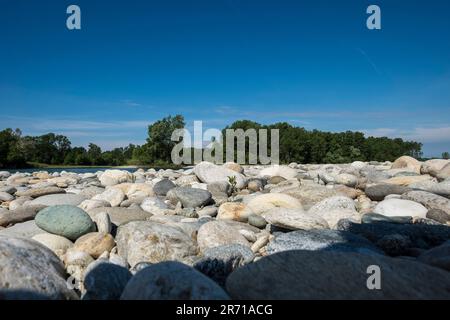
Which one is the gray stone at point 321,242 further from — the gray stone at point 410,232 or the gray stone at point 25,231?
the gray stone at point 25,231

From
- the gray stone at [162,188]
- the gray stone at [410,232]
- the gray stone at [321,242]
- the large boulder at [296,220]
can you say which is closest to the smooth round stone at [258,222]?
the large boulder at [296,220]

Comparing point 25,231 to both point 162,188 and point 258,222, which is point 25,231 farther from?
point 162,188

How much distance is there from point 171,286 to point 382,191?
A: 23.8 feet

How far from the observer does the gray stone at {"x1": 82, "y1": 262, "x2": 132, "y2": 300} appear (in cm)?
304

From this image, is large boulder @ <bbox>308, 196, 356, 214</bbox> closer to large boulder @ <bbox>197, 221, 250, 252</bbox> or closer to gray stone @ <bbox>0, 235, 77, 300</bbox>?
large boulder @ <bbox>197, 221, 250, 252</bbox>

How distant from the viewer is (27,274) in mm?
2818

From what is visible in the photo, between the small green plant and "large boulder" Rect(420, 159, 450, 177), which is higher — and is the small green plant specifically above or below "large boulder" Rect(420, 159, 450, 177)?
below

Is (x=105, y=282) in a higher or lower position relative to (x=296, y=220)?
lower

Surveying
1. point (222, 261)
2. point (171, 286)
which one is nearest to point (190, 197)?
point (222, 261)

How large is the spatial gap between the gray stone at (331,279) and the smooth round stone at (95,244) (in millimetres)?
2352

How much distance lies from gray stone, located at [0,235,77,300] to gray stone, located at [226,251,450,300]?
60.5 inches

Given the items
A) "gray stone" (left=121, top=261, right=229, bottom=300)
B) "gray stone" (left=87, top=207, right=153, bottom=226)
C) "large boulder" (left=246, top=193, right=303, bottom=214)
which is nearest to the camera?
"gray stone" (left=121, top=261, right=229, bottom=300)

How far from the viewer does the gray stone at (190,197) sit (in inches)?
317

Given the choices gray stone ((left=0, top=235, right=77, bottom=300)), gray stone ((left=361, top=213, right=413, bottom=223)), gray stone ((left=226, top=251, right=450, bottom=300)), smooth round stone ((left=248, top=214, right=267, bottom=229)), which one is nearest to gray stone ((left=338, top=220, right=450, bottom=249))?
gray stone ((left=361, top=213, right=413, bottom=223))
